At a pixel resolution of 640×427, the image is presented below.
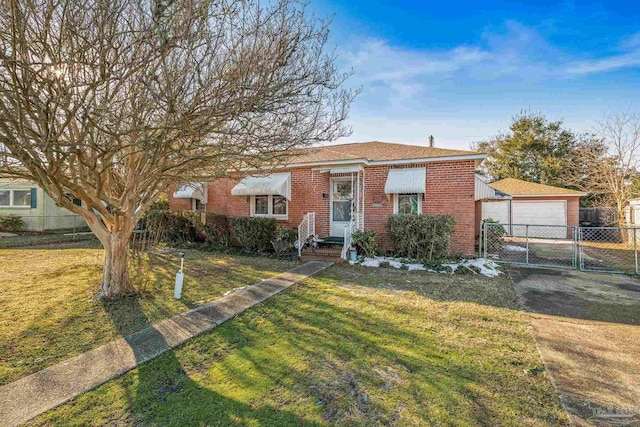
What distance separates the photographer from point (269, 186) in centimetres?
1252

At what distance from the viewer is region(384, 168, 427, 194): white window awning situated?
1082cm

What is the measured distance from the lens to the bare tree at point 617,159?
19438 millimetres

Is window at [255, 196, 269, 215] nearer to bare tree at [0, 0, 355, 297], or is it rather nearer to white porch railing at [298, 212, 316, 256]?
white porch railing at [298, 212, 316, 256]

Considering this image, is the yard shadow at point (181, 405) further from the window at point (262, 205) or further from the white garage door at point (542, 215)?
the white garage door at point (542, 215)

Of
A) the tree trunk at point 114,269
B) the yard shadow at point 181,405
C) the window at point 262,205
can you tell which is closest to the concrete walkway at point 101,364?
the yard shadow at point 181,405

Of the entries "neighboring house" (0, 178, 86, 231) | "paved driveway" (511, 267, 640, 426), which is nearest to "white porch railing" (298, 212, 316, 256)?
"paved driveway" (511, 267, 640, 426)

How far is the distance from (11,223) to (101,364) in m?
22.8

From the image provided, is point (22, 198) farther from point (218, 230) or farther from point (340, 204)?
point (340, 204)

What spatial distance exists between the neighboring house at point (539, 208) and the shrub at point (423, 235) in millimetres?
11458

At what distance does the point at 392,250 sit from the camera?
11.4 meters

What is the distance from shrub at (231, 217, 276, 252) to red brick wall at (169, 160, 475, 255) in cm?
133

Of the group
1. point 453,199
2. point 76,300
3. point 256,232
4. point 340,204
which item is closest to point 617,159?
point 453,199

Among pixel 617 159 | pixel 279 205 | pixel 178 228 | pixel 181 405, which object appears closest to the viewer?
pixel 181 405

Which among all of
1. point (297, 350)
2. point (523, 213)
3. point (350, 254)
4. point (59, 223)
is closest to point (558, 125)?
point (523, 213)
